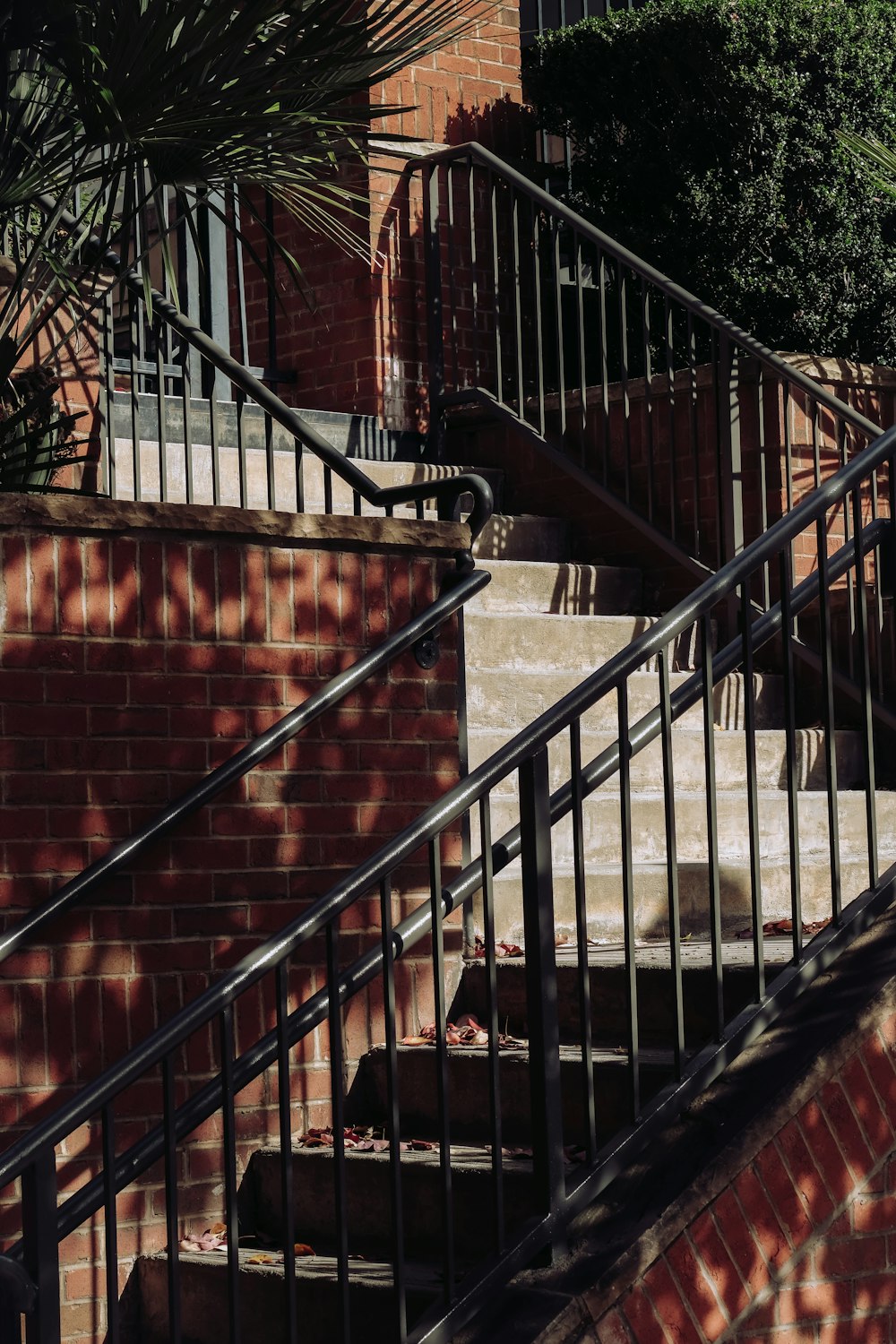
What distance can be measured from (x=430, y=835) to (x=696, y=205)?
19.7ft

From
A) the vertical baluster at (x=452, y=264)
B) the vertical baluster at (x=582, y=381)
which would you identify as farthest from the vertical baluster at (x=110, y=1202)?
the vertical baluster at (x=452, y=264)

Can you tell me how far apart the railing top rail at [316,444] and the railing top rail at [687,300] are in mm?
1587

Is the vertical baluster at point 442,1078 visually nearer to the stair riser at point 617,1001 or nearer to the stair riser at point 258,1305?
the stair riser at point 258,1305

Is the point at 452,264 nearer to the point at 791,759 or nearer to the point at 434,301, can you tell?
the point at 434,301

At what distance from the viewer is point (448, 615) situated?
551 cm

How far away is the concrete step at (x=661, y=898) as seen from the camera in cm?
585

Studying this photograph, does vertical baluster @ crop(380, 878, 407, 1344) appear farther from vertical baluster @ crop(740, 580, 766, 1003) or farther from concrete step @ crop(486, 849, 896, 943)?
concrete step @ crop(486, 849, 896, 943)

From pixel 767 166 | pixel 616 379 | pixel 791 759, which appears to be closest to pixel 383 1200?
pixel 791 759

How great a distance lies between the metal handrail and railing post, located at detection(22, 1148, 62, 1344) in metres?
1.26

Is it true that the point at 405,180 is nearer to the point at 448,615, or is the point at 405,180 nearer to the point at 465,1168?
the point at 448,615

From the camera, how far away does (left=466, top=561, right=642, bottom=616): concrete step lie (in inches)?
293

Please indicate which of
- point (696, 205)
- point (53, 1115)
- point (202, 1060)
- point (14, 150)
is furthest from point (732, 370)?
point (53, 1115)

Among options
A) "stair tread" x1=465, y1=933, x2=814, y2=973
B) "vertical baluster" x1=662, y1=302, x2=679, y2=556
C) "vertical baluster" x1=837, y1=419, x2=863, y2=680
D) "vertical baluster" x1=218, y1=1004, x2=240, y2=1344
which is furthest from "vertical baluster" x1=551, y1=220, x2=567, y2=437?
"vertical baluster" x1=218, y1=1004, x2=240, y2=1344

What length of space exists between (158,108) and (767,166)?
4.71m
